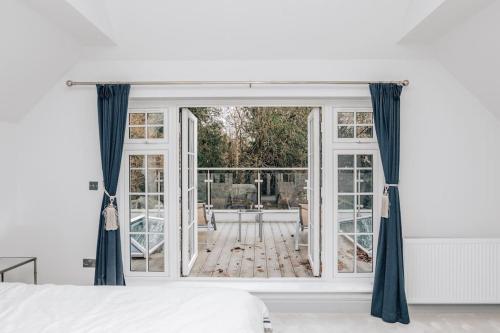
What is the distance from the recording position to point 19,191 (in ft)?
10.5

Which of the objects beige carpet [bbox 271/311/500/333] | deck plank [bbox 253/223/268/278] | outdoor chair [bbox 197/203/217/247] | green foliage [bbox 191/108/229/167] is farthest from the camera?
green foliage [bbox 191/108/229/167]

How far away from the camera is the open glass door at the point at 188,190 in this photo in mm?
3518

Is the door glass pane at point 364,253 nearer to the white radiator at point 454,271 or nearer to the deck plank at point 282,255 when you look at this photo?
the white radiator at point 454,271

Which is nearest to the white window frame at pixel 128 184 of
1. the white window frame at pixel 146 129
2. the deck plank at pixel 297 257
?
the white window frame at pixel 146 129

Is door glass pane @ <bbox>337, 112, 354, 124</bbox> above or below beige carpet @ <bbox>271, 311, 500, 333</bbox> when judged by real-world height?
above

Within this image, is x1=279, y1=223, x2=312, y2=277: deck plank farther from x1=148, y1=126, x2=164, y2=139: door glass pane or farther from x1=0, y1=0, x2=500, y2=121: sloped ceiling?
x1=0, y1=0, x2=500, y2=121: sloped ceiling

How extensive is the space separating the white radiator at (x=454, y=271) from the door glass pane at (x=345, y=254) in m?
0.51

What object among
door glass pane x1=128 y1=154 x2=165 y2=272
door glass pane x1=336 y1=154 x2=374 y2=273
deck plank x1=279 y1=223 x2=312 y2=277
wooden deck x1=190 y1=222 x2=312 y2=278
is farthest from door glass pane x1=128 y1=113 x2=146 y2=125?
deck plank x1=279 y1=223 x2=312 y2=277

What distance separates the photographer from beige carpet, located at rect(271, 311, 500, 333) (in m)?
2.80

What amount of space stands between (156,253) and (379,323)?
2.21 metres

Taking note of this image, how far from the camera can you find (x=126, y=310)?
1721 mm

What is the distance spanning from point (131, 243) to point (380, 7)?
3.20 meters

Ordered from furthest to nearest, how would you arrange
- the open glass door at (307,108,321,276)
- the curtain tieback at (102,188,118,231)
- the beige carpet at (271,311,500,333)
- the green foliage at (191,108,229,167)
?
the green foliage at (191,108,229,167) < the open glass door at (307,108,321,276) < the curtain tieback at (102,188,118,231) < the beige carpet at (271,311,500,333)

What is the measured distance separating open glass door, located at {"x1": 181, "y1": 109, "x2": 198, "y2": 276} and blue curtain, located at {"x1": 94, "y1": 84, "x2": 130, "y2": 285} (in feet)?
2.10
